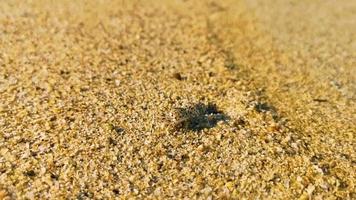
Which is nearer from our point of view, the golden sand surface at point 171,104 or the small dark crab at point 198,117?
the golden sand surface at point 171,104

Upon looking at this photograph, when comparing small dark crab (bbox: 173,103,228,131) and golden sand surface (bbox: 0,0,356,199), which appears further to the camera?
small dark crab (bbox: 173,103,228,131)

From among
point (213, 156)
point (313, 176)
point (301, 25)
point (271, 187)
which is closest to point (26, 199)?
point (213, 156)

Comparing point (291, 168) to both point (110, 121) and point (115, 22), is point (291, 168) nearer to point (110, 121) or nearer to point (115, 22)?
point (110, 121)

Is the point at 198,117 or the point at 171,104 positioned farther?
the point at 171,104
